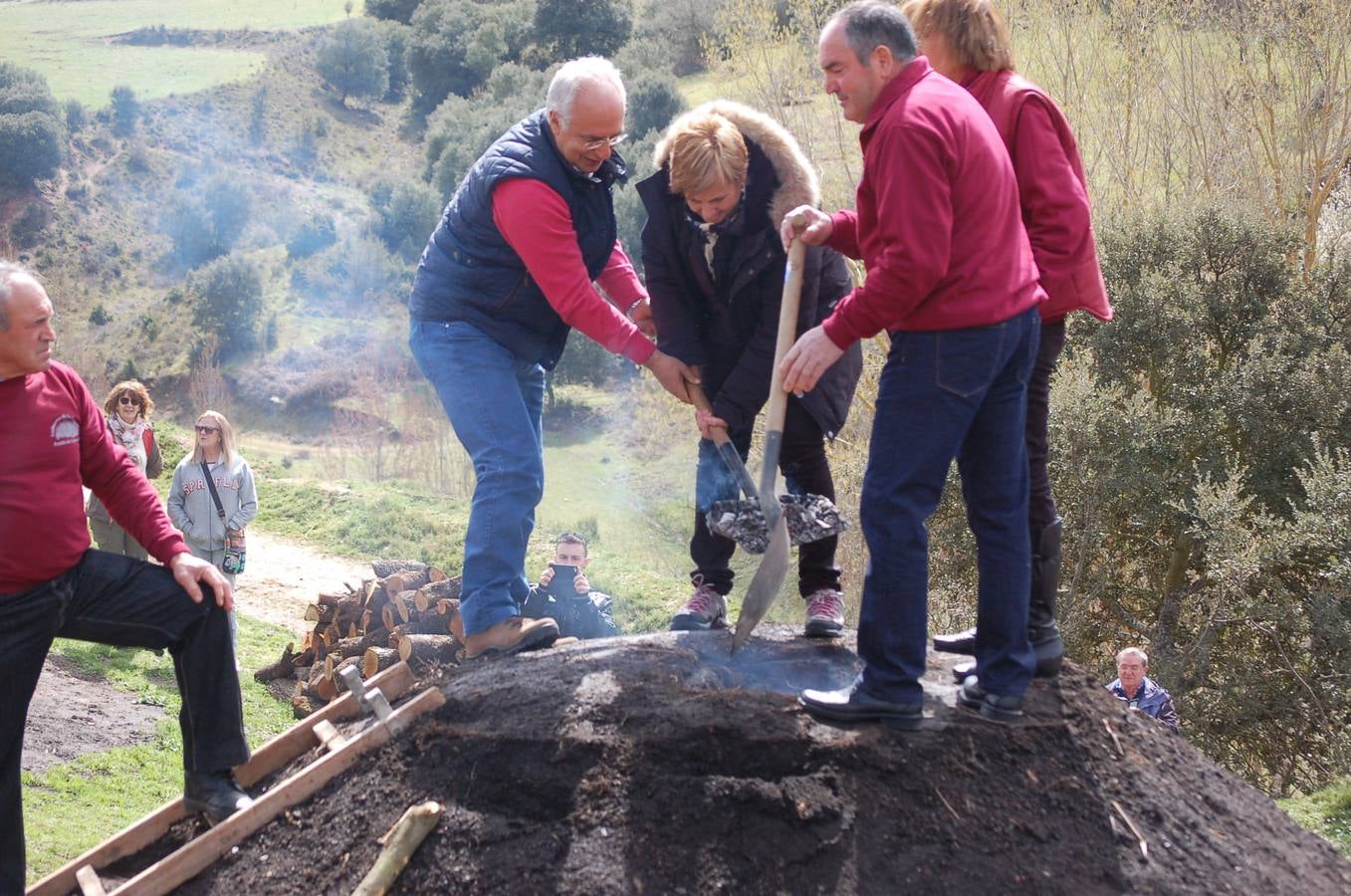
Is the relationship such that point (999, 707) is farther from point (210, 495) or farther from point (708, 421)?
point (210, 495)

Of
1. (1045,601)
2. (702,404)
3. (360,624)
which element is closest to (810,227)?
(702,404)

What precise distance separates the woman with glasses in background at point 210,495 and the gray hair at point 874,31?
234 inches

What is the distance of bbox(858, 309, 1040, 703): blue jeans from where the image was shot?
3.24 m

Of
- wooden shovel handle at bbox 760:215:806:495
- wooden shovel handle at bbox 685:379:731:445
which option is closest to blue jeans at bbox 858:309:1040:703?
wooden shovel handle at bbox 760:215:806:495

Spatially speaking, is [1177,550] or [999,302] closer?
[999,302]

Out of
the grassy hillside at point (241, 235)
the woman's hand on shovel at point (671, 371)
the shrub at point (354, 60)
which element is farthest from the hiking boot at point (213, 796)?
the shrub at point (354, 60)

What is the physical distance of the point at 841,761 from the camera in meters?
3.34

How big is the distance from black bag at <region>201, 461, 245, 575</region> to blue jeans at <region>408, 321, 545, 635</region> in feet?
13.8

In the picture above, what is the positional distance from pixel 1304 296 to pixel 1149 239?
62.5 inches

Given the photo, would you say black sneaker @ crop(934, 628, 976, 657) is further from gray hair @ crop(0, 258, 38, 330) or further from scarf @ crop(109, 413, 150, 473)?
scarf @ crop(109, 413, 150, 473)

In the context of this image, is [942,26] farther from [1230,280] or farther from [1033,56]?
[1033,56]

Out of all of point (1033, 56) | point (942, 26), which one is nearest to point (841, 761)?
point (942, 26)

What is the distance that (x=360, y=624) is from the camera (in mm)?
9438

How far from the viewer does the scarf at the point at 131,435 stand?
8234 millimetres
